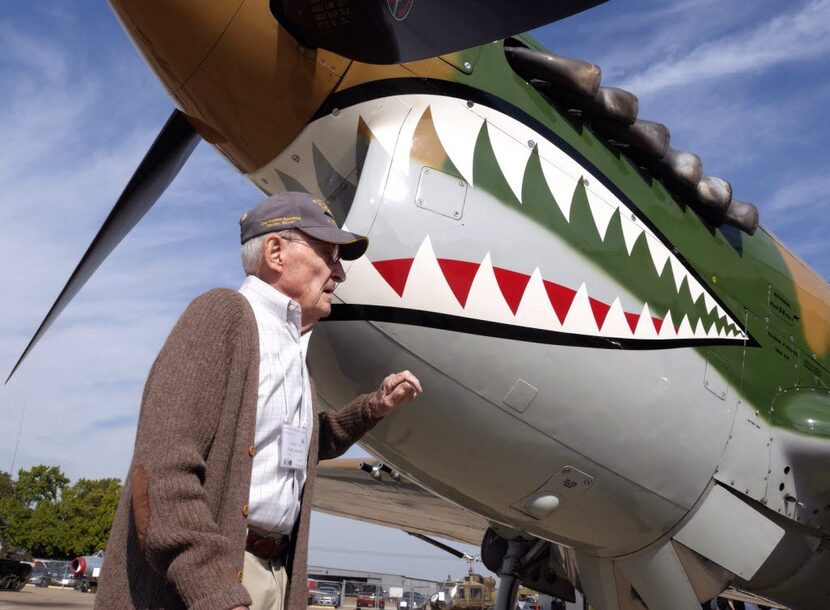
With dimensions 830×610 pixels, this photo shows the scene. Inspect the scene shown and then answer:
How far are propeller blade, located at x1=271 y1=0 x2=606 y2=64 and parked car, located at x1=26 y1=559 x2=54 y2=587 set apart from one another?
115 feet

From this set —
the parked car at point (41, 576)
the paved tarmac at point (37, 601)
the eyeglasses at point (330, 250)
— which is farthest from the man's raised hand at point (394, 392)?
the parked car at point (41, 576)

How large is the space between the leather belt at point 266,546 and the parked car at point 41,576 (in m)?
35.7

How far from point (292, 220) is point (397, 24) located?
1556 millimetres

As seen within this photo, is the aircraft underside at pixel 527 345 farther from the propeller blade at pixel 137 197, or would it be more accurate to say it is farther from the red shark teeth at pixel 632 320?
the propeller blade at pixel 137 197

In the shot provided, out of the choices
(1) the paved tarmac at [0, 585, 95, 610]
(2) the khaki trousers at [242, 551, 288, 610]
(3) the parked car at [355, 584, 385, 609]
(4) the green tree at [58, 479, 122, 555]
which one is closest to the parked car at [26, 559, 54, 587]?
(1) the paved tarmac at [0, 585, 95, 610]

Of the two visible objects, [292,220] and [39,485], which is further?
[39,485]

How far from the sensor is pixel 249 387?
178 centimetres

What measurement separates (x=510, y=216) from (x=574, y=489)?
1468 millimetres

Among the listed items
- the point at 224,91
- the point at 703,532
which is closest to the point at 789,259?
the point at 703,532

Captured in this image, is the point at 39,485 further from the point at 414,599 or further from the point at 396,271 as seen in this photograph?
the point at 396,271

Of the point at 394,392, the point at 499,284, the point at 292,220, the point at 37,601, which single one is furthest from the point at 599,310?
the point at 37,601

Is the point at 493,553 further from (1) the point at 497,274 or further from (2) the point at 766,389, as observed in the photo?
(1) the point at 497,274

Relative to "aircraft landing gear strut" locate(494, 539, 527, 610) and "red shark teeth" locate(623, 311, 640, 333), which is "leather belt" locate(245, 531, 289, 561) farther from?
"aircraft landing gear strut" locate(494, 539, 527, 610)

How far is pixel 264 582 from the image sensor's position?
73.3 inches
